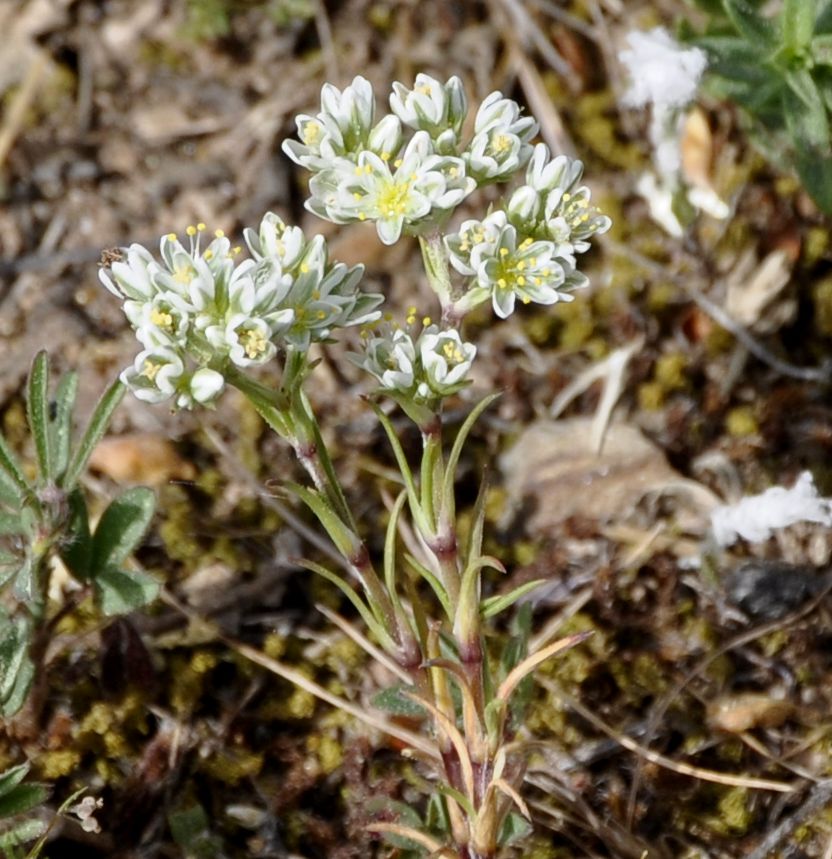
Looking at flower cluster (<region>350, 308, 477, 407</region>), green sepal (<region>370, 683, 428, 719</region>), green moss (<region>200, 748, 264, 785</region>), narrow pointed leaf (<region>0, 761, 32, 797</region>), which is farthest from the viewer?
green moss (<region>200, 748, 264, 785</region>)

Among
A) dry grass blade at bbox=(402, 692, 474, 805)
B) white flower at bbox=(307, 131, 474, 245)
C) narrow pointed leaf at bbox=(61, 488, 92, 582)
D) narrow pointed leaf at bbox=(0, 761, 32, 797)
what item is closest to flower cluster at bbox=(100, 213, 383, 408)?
white flower at bbox=(307, 131, 474, 245)

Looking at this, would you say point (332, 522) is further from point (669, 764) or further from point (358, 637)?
point (669, 764)

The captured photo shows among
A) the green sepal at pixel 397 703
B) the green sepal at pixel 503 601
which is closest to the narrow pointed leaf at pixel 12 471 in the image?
the green sepal at pixel 397 703

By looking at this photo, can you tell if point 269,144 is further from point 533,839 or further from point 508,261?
point 533,839

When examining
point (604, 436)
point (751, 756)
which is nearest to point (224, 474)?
point (604, 436)

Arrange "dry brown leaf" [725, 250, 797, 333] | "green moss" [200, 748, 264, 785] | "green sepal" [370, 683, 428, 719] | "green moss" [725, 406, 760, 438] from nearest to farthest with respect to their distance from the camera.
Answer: "green sepal" [370, 683, 428, 719] → "green moss" [200, 748, 264, 785] → "green moss" [725, 406, 760, 438] → "dry brown leaf" [725, 250, 797, 333]

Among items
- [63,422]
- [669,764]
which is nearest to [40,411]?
[63,422]

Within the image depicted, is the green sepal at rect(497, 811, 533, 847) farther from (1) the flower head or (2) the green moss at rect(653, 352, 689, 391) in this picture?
(2) the green moss at rect(653, 352, 689, 391)
